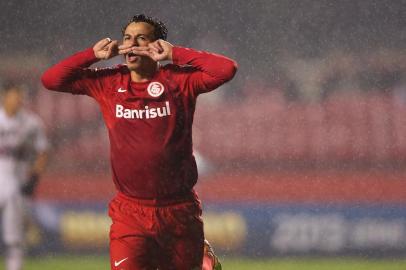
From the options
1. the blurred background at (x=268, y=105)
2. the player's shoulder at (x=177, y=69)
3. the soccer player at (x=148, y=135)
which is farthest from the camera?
the blurred background at (x=268, y=105)

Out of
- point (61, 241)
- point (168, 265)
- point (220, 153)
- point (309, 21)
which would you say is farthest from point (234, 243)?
point (168, 265)

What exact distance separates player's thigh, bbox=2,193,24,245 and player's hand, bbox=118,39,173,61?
10.6 feet

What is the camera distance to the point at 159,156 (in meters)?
4.19

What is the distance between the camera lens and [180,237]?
14.1ft

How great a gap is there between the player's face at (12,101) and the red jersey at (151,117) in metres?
3.18

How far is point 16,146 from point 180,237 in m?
3.32

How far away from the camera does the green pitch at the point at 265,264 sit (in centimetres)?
727

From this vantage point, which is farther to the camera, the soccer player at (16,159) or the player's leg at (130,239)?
the soccer player at (16,159)

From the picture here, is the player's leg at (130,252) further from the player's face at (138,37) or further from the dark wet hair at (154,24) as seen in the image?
the dark wet hair at (154,24)

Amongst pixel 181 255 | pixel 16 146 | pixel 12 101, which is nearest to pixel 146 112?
pixel 181 255

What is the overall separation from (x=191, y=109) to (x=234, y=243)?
3.45 metres

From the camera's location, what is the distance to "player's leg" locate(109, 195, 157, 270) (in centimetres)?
419

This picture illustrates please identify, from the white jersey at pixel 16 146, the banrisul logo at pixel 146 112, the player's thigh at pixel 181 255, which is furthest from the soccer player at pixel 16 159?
the banrisul logo at pixel 146 112

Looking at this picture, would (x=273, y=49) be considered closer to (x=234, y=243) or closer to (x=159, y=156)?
(x=234, y=243)
